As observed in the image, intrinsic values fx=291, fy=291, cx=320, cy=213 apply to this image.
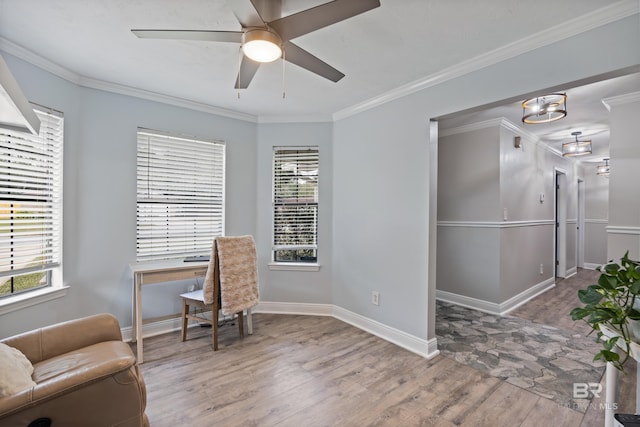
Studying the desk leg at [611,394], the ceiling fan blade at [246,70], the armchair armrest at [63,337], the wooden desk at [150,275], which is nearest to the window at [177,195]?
the wooden desk at [150,275]

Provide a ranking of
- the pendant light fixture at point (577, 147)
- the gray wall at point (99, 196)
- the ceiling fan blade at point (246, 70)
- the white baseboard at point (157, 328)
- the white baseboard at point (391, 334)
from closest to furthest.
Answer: the ceiling fan blade at point (246, 70) → the gray wall at point (99, 196) → the white baseboard at point (391, 334) → the white baseboard at point (157, 328) → the pendant light fixture at point (577, 147)

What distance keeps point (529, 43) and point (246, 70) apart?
194 cm

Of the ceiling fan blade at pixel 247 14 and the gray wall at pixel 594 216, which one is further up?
the ceiling fan blade at pixel 247 14

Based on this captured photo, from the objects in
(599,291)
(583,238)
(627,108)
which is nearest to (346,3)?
(599,291)

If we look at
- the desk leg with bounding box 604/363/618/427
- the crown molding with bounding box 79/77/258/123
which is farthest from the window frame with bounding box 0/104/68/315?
the desk leg with bounding box 604/363/618/427

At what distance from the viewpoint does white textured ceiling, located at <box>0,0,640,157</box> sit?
1731 mm

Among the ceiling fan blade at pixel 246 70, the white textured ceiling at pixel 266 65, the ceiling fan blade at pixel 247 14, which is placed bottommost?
the ceiling fan blade at pixel 246 70

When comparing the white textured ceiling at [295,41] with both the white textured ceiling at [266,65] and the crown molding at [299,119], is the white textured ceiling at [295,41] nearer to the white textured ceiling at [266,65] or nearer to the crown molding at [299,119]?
the white textured ceiling at [266,65]

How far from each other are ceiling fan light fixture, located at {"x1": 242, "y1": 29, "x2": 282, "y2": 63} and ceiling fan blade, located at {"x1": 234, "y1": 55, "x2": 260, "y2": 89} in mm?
213

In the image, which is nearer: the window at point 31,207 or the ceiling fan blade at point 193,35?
the ceiling fan blade at point 193,35

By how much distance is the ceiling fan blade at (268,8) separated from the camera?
1.43 metres

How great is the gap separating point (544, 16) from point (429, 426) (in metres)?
2.61

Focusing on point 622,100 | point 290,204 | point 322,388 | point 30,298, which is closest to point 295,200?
point 290,204

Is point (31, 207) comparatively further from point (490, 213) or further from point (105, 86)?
point (490, 213)
